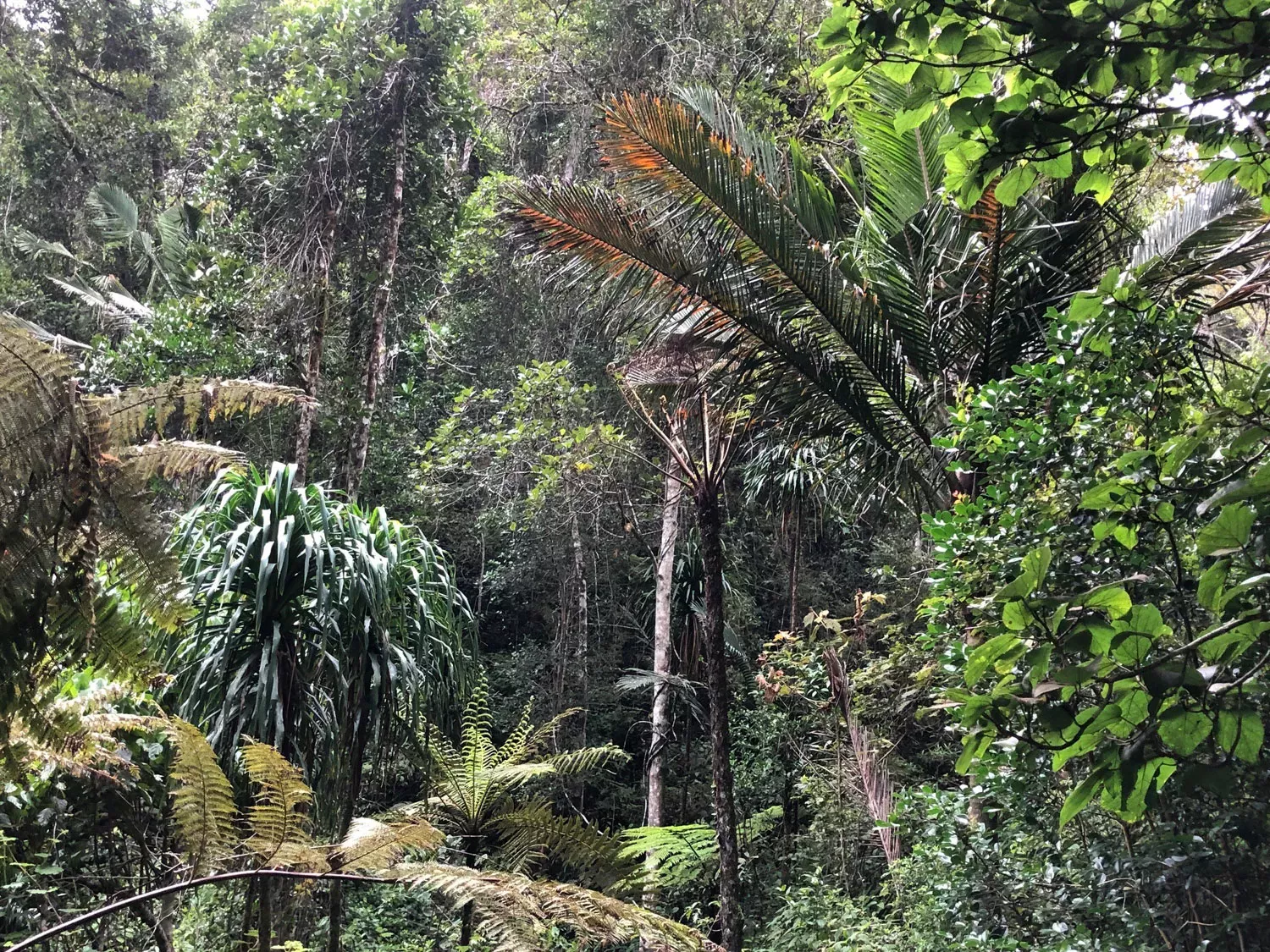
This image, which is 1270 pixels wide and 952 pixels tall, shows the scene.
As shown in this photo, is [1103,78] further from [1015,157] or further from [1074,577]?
[1074,577]

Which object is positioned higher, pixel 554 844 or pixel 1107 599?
pixel 1107 599

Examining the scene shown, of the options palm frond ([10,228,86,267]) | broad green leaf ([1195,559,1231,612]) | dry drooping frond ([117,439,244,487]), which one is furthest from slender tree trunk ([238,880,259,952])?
palm frond ([10,228,86,267])

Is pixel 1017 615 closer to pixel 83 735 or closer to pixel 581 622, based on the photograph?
pixel 83 735

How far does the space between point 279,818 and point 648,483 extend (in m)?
6.02

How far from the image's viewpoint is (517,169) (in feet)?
32.5

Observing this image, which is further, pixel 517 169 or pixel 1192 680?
pixel 517 169

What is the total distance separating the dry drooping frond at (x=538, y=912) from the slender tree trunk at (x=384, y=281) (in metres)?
3.98

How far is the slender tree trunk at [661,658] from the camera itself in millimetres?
6441

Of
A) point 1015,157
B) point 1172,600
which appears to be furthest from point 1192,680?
point 1172,600

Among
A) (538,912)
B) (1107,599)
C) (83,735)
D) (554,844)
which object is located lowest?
(538,912)

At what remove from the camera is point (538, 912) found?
3.00m

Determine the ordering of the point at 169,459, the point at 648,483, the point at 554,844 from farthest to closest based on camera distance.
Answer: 1. the point at 648,483
2. the point at 554,844
3. the point at 169,459

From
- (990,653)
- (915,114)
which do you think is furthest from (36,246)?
(990,653)

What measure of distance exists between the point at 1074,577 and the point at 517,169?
342 inches
